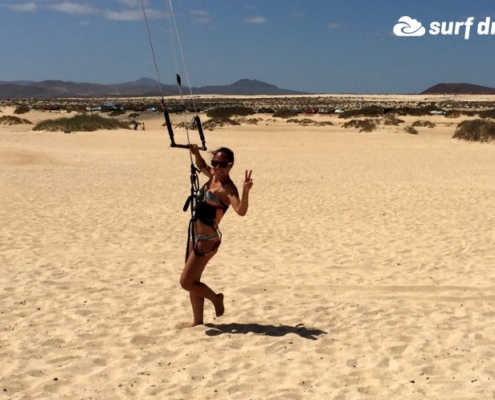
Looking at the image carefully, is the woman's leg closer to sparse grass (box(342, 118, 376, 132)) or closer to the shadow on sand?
the shadow on sand

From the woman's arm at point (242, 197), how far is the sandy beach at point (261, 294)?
1219 millimetres

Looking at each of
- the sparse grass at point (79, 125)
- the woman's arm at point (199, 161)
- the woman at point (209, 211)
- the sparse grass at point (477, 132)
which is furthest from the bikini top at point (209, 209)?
the sparse grass at point (79, 125)

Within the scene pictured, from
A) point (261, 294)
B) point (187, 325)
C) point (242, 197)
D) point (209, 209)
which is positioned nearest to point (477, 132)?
point (261, 294)

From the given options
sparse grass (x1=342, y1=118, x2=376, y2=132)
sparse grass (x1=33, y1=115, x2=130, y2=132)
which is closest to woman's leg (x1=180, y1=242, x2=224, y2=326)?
sparse grass (x1=342, y1=118, x2=376, y2=132)

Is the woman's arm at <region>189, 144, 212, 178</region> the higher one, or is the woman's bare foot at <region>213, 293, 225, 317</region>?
the woman's arm at <region>189, 144, 212, 178</region>

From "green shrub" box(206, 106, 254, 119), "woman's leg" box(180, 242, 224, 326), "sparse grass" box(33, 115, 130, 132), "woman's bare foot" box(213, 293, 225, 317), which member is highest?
"sparse grass" box(33, 115, 130, 132)

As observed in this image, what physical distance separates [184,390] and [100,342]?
1.34 m

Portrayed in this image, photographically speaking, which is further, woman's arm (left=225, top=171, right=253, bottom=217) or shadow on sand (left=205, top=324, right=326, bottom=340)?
shadow on sand (left=205, top=324, right=326, bottom=340)

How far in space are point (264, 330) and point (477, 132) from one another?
3105 cm

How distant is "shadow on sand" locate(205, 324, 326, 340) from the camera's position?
5852 mm

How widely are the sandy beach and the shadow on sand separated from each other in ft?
0.10

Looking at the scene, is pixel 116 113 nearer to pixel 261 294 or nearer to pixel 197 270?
pixel 261 294

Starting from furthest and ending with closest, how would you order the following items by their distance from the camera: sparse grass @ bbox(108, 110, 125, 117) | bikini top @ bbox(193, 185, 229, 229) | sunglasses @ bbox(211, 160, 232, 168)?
1. sparse grass @ bbox(108, 110, 125, 117)
2. bikini top @ bbox(193, 185, 229, 229)
3. sunglasses @ bbox(211, 160, 232, 168)

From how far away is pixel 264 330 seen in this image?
19.6ft
